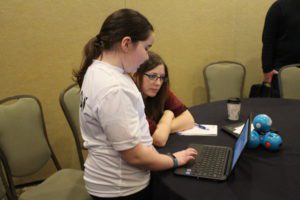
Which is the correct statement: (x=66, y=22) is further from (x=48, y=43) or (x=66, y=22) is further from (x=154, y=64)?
(x=154, y=64)

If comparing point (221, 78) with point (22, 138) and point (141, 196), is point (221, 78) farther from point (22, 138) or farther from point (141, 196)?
point (141, 196)

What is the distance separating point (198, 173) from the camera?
50.7 inches

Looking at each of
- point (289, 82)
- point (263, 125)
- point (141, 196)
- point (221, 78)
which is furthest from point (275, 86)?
point (141, 196)

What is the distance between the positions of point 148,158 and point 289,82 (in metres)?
A: 2.05

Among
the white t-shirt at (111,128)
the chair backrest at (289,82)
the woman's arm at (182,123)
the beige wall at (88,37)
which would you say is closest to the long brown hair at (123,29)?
the white t-shirt at (111,128)

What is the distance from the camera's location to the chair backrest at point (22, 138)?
1957 millimetres

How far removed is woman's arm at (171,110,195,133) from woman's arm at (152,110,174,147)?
30mm

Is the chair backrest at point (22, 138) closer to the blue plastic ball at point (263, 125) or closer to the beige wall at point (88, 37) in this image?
the beige wall at point (88, 37)

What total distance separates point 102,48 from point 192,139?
0.74 meters

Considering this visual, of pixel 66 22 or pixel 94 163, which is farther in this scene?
pixel 66 22

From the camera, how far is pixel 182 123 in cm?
180

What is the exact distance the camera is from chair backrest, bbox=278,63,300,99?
2.78 m

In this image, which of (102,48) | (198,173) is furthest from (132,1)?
(198,173)

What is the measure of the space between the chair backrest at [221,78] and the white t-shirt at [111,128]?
219 centimetres
